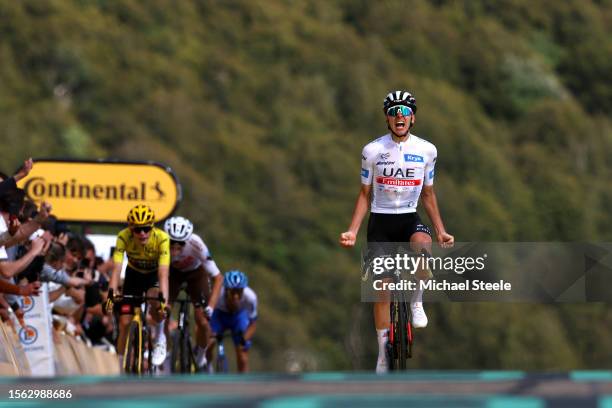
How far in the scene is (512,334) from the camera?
92.4 metres

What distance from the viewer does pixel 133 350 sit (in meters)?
14.4

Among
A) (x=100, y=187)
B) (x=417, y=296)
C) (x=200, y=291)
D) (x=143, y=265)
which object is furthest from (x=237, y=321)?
(x=417, y=296)

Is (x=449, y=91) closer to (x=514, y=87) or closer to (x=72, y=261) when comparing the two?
(x=514, y=87)

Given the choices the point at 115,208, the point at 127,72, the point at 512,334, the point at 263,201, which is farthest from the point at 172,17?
the point at 115,208

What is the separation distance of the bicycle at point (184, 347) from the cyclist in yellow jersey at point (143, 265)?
4.24 ft

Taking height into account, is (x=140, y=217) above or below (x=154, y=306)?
above

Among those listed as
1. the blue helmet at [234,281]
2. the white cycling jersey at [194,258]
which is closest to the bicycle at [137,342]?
the white cycling jersey at [194,258]

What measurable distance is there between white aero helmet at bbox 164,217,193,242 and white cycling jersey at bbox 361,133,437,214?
3157 mm

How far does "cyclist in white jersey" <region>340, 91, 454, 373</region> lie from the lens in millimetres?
12750

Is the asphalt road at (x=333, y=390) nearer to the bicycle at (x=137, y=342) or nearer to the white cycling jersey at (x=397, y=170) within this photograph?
the white cycling jersey at (x=397, y=170)

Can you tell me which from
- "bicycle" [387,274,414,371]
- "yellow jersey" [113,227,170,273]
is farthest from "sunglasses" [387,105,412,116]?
"yellow jersey" [113,227,170,273]

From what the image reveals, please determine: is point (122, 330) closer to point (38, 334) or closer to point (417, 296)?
point (38, 334)

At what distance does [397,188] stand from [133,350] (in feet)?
10.5

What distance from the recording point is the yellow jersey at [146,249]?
1442 centimetres
